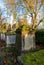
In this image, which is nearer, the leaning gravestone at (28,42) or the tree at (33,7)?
the leaning gravestone at (28,42)

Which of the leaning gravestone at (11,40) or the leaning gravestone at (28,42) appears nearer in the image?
the leaning gravestone at (28,42)

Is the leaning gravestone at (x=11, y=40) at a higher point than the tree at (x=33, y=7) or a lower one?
lower

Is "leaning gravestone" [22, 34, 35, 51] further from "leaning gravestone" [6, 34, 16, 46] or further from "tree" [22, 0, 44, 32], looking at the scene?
"tree" [22, 0, 44, 32]

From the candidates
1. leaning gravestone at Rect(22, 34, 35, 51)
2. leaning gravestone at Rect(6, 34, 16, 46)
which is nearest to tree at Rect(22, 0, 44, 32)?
leaning gravestone at Rect(6, 34, 16, 46)

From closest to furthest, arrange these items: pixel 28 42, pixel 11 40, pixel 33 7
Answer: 1. pixel 28 42
2. pixel 11 40
3. pixel 33 7

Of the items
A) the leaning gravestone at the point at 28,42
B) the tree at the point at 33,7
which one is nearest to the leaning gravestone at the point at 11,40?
the tree at the point at 33,7

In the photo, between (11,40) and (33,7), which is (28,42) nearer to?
(11,40)

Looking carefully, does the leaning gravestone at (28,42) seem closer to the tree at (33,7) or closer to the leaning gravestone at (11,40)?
the leaning gravestone at (11,40)

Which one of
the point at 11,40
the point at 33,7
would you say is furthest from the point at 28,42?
the point at 33,7

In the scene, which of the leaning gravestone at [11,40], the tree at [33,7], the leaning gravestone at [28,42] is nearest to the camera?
the leaning gravestone at [28,42]

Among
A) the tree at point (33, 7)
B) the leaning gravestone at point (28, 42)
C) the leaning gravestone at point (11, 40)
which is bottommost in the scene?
the leaning gravestone at point (11, 40)

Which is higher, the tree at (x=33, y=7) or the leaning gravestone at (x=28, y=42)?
the tree at (x=33, y=7)

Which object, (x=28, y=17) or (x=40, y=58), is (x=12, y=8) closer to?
(x=28, y=17)

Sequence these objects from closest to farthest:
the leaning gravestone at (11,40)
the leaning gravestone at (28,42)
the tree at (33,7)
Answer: the leaning gravestone at (28,42)
the leaning gravestone at (11,40)
the tree at (33,7)
